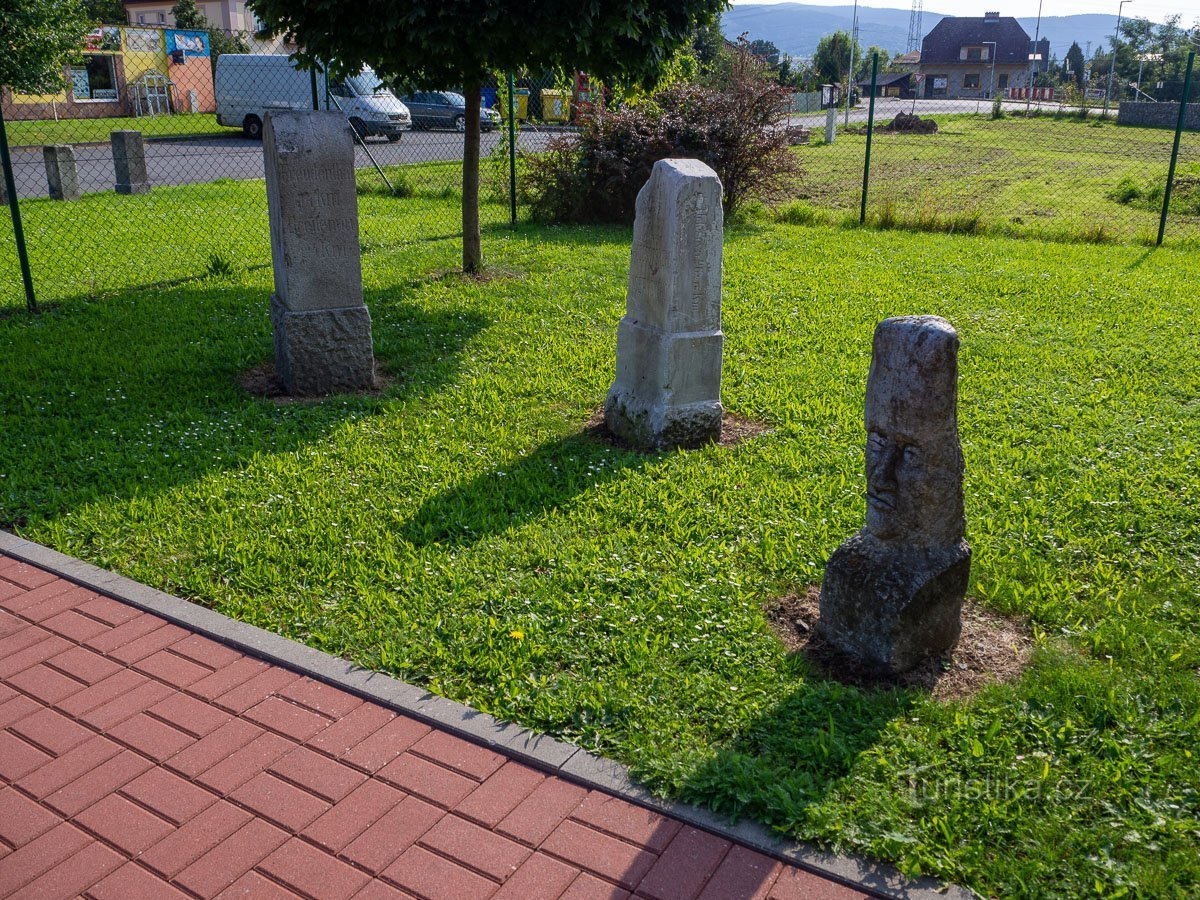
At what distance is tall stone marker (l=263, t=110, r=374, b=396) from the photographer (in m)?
6.56

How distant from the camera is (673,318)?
590 centimetres

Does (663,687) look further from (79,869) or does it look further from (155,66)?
(155,66)

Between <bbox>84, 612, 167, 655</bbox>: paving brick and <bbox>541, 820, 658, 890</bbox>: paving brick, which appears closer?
<bbox>541, 820, 658, 890</bbox>: paving brick

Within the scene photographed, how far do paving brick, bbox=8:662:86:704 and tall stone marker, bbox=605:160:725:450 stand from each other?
337 cm

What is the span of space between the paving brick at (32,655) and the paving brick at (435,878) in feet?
6.69

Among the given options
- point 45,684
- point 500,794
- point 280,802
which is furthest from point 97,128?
point 500,794

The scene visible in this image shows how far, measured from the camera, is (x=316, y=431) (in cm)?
642

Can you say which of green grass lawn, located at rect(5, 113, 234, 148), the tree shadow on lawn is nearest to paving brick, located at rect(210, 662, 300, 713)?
the tree shadow on lawn

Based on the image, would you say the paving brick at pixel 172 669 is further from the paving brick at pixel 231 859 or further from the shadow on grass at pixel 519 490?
the shadow on grass at pixel 519 490

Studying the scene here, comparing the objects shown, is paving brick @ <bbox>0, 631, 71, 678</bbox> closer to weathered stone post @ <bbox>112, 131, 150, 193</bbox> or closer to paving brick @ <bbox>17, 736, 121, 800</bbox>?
paving brick @ <bbox>17, 736, 121, 800</bbox>

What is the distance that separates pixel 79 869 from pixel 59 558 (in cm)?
228

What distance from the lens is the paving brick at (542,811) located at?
313 centimetres

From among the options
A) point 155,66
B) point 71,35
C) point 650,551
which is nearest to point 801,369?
point 650,551

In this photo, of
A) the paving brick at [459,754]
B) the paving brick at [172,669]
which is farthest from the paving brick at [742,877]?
the paving brick at [172,669]
